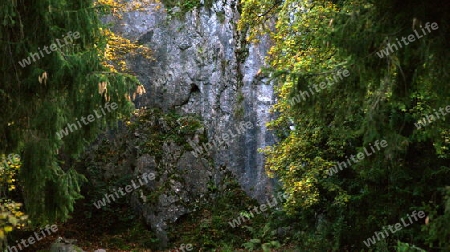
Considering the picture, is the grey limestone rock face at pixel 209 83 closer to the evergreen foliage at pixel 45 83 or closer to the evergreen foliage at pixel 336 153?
the evergreen foliage at pixel 336 153

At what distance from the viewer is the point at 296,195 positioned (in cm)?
905

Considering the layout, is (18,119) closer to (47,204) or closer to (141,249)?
(47,204)

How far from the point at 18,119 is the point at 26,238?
27.0 feet

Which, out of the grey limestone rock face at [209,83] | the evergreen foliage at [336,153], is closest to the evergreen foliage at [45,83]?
the evergreen foliage at [336,153]

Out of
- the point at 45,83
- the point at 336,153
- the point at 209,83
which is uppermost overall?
the point at 209,83

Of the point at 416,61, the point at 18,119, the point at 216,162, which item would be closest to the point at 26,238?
the point at 216,162

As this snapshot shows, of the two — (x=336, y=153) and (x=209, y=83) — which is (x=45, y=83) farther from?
(x=209, y=83)

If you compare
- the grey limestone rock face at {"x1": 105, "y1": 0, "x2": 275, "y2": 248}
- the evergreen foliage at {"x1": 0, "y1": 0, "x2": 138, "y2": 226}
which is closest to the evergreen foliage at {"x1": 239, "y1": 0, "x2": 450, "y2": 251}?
the evergreen foliage at {"x1": 0, "y1": 0, "x2": 138, "y2": 226}

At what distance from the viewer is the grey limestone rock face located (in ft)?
50.2

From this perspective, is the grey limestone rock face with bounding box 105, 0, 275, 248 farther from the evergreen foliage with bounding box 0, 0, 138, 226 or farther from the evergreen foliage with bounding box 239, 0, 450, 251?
the evergreen foliage with bounding box 0, 0, 138, 226

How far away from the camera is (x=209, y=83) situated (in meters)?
16.5

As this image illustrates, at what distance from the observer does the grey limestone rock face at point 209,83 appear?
50.2 feet

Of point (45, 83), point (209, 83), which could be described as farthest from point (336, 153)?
point (209, 83)

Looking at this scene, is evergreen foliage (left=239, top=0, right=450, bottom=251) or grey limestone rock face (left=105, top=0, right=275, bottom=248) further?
grey limestone rock face (left=105, top=0, right=275, bottom=248)
